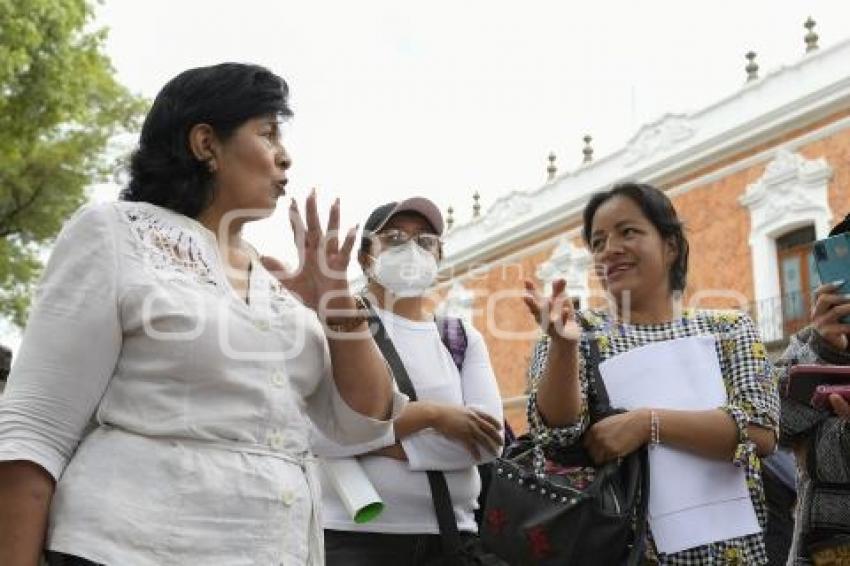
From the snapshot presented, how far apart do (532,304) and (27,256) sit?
1295 cm

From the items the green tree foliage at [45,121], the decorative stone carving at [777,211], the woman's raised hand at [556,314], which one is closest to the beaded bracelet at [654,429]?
the woman's raised hand at [556,314]

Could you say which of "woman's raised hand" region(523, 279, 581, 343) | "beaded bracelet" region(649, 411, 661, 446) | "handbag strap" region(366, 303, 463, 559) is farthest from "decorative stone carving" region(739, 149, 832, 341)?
"woman's raised hand" region(523, 279, 581, 343)

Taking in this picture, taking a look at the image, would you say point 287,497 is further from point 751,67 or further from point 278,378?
point 751,67

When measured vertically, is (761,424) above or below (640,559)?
above

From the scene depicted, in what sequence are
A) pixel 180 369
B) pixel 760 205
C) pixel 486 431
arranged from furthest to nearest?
pixel 760 205, pixel 486 431, pixel 180 369

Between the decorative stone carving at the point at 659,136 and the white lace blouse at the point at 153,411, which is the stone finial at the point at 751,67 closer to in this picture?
the decorative stone carving at the point at 659,136

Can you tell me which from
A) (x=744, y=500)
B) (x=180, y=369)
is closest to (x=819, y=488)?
(x=744, y=500)

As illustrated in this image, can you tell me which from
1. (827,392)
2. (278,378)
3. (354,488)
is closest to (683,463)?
(827,392)

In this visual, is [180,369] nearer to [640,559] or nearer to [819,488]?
[640,559]

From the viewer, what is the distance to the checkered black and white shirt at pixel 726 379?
8.29 ft

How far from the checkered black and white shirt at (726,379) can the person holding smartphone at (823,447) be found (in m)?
0.12

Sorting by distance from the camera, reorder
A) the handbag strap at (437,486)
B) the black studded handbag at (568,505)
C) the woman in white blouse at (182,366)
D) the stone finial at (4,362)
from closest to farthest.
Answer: the woman in white blouse at (182,366), the black studded handbag at (568,505), the handbag strap at (437,486), the stone finial at (4,362)

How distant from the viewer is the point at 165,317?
1.76 metres

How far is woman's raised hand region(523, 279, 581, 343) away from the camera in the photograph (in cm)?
249
